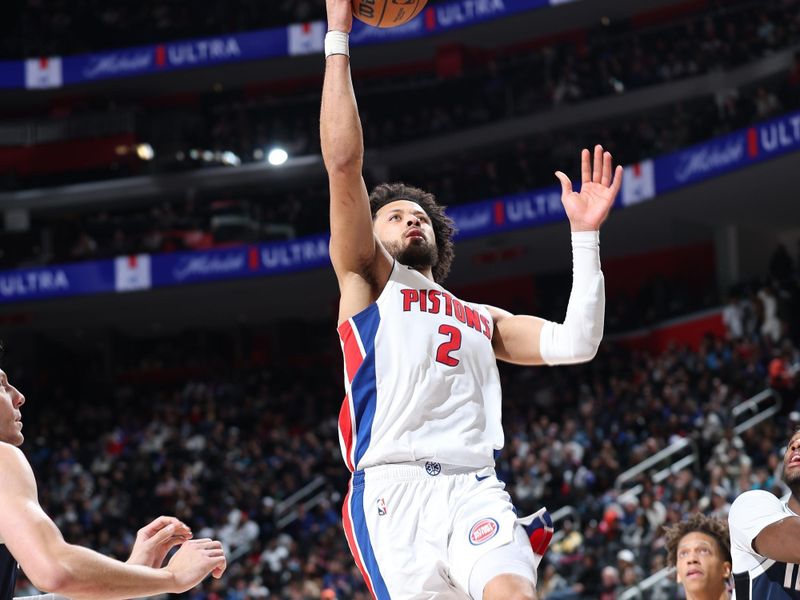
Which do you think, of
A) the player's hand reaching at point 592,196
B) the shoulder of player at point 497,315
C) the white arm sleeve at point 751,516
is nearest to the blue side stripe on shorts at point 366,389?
the shoulder of player at point 497,315

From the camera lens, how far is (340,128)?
370 cm

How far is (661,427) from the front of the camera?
604 inches

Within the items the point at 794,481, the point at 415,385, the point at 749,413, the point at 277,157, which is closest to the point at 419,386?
the point at 415,385

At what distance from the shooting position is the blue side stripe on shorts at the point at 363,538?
11.7ft

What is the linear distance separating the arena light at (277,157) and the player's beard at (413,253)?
21.2 meters

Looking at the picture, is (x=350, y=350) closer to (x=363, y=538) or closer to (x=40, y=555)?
(x=363, y=538)

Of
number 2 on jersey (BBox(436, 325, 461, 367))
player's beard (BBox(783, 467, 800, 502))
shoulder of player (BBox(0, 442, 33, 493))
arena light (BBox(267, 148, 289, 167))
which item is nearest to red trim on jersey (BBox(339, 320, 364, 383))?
number 2 on jersey (BBox(436, 325, 461, 367))

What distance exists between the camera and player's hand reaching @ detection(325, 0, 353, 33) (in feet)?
12.7

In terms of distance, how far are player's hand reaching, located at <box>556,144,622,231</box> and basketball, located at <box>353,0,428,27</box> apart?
0.86m

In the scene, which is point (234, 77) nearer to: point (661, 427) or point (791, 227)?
point (791, 227)

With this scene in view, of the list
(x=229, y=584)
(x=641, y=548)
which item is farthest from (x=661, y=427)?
(x=229, y=584)

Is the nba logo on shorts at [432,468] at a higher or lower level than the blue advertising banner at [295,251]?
lower

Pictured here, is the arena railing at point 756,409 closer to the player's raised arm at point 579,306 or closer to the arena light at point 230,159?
the player's raised arm at point 579,306

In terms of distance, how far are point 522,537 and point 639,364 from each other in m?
15.6
